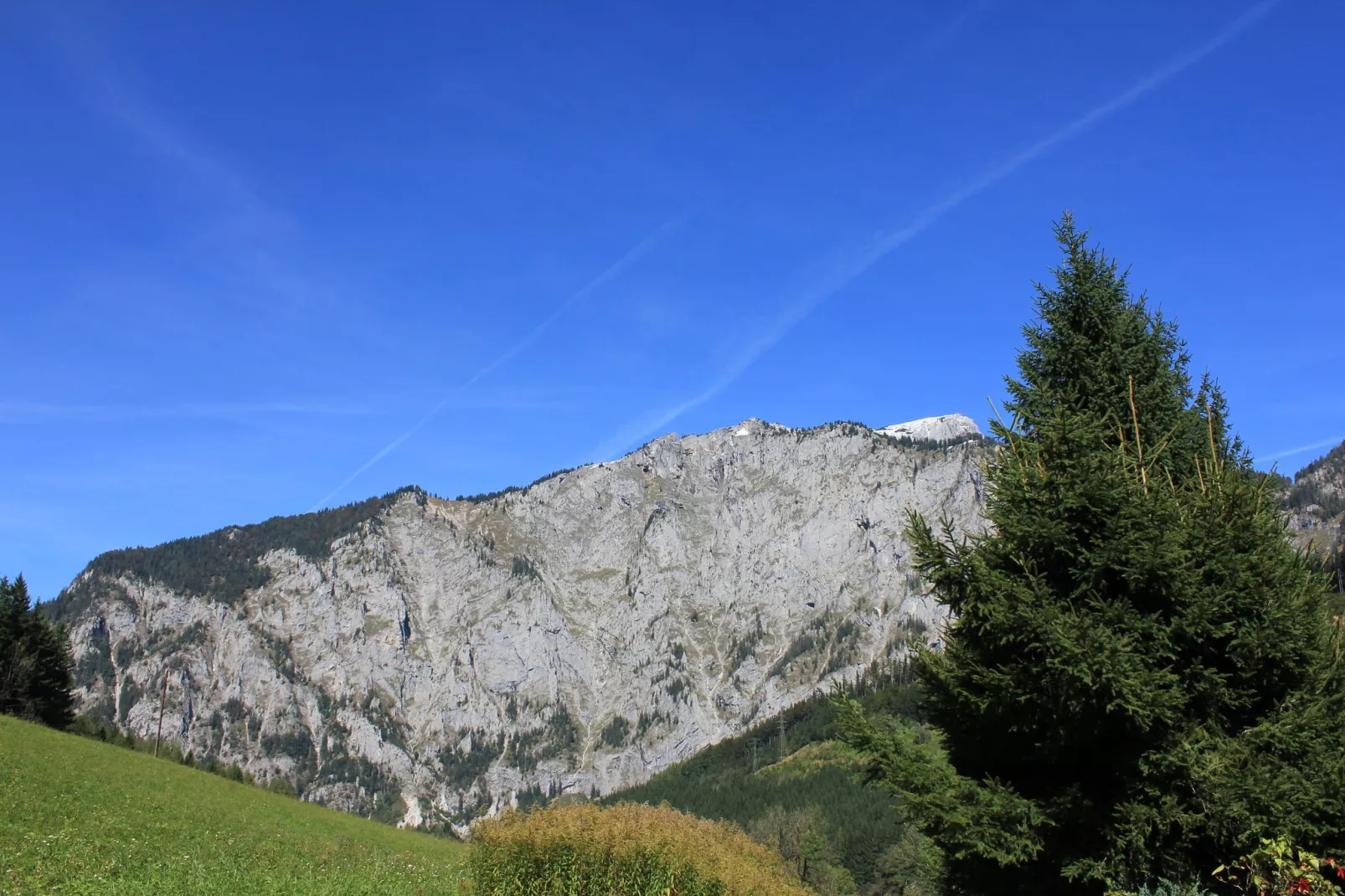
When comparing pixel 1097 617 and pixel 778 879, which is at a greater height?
pixel 1097 617

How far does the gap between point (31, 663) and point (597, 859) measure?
6779 centimetres

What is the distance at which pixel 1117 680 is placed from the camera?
10469 mm

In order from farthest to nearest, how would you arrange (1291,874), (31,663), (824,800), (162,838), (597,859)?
(824,800) → (31,663) → (162,838) → (597,859) → (1291,874)

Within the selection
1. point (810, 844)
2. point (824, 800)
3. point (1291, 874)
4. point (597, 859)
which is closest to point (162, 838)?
point (597, 859)

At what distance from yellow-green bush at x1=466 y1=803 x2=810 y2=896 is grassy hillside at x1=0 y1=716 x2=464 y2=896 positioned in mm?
3503

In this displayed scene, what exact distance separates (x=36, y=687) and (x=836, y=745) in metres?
72.1

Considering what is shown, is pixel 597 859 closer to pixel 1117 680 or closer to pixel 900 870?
pixel 1117 680

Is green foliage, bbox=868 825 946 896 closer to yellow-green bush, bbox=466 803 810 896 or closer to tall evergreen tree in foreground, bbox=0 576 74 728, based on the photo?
yellow-green bush, bbox=466 803 810 896

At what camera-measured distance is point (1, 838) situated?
18.2 meters

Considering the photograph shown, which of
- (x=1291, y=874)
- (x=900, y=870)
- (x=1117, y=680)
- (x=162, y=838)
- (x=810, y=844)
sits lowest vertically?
(x=900, y=870)

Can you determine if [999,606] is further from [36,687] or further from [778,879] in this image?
[36,687]

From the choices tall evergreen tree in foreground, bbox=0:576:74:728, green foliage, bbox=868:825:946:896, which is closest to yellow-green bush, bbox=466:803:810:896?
green foliage, bbox=868:825:946:896

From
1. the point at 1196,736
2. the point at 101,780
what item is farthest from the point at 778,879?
the point at 101,780

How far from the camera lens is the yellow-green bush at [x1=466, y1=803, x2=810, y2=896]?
13.8 metres
